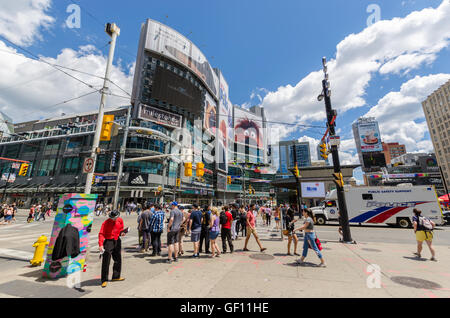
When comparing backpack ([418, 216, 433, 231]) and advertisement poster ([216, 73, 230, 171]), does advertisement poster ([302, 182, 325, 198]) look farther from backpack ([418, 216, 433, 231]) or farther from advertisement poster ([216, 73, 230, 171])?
advertisement poster ([216, 73, 230, 171])

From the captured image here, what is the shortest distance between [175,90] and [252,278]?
2220 inches

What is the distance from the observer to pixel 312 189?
108 ft

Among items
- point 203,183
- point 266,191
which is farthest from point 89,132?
point 266,191

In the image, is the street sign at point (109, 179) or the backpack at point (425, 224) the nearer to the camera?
the backpack at point (425, 224)

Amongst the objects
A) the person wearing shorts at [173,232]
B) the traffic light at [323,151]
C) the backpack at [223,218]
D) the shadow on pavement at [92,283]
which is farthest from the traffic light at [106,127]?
the traffic light at [323,151]

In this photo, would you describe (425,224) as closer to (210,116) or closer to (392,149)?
(210,116)

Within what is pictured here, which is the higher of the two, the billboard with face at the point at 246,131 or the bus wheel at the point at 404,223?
the billboard with face at the point at 246,131

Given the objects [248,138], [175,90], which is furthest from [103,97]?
[248,138]

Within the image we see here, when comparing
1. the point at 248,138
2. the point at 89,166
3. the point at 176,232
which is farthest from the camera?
the point at 248,138

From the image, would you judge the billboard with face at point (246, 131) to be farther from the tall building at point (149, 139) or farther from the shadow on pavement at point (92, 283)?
the shadow on pavement at point (92, 283)

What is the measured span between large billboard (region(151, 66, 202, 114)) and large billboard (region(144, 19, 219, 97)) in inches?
253

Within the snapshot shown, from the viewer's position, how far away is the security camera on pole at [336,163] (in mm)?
9969

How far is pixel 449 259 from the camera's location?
23.2 ft

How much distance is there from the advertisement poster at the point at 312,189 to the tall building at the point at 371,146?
5244cm
